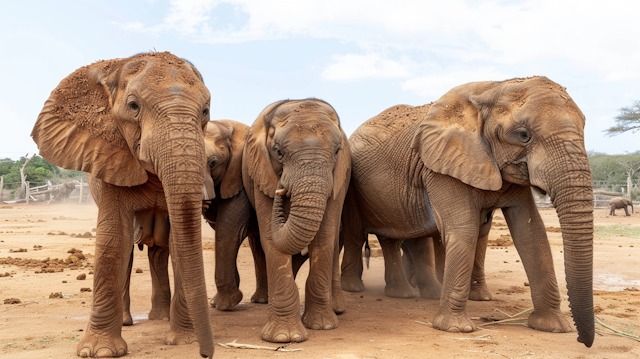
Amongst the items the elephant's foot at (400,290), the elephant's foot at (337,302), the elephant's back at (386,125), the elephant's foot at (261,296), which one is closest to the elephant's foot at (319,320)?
the elephant's foot at (337,302)

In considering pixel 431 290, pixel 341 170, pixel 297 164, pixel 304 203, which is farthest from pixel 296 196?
pixel 431 290

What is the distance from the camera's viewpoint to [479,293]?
782 centimetres

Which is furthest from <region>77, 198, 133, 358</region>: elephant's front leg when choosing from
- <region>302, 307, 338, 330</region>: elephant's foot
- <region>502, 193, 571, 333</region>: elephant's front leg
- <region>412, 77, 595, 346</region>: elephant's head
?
<region>502, 193, 571, 333</region>: elephant's front leg

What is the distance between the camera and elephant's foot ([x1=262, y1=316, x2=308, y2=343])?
5328 mm

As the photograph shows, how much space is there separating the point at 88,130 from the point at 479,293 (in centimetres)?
533

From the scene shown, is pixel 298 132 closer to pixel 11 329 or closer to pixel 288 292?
pixel 288 292

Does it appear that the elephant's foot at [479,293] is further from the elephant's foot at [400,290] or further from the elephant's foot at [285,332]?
the elephant's foot at [285,332]

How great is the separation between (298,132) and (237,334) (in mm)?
2042

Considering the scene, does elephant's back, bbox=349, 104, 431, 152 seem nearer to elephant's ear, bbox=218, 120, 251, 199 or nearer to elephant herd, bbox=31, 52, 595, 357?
elephant herd, bbox=31, 52, 595, 357

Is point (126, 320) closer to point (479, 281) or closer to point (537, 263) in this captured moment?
point (537, 263)

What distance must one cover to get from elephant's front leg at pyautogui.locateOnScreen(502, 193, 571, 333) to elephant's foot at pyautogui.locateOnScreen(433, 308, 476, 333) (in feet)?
2.45

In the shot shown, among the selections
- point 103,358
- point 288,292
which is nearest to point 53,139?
point 103,358

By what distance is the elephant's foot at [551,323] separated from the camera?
233 inches

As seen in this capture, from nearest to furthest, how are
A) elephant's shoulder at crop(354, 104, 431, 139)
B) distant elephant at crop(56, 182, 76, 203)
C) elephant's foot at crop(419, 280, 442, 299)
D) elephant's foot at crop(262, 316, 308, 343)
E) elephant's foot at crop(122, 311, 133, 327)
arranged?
1. elephant's foot at crop(262, 316, 308, 343)
2. elephant's foot at crop(122, 311, 133, 327)
3. elephant's shoulder at crop(354, 104, 431, 139)
4. elephant's foot at crop(419, 280, 442, 299)
5. distant elephant at crop(56, 182, 76, 203)
